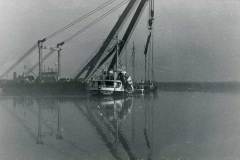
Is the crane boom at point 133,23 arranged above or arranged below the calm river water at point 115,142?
above

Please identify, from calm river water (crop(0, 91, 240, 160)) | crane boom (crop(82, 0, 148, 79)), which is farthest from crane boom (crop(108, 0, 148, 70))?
calm river water (crop(0, 91, 240, 160))

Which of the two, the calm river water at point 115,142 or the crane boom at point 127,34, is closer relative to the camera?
the calm river water at point 115,142

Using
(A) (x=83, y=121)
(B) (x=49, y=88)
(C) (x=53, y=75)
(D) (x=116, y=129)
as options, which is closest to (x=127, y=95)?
(B) (x=49, y=88)

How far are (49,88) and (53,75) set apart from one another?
15.3 m

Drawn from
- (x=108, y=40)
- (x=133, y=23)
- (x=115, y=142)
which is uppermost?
(x=133, y=23)

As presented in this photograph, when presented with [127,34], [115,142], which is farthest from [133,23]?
[115,142]

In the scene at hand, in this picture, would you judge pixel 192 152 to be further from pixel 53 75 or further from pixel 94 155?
pixel 53 75

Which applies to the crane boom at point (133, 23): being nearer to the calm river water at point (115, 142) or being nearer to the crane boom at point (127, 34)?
the crane boom at point (127, 34)

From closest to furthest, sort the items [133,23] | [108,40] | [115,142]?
[115,142]
[133,23]
[108,40]

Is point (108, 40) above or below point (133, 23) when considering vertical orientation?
below

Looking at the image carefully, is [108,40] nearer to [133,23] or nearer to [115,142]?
[133,23]

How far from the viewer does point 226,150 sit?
15469 millimetres

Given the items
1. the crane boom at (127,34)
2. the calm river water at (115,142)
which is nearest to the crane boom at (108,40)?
the crane boom at (127,34)

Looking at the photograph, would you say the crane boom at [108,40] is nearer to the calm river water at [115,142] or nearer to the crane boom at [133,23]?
the crane boom at [133,23]
